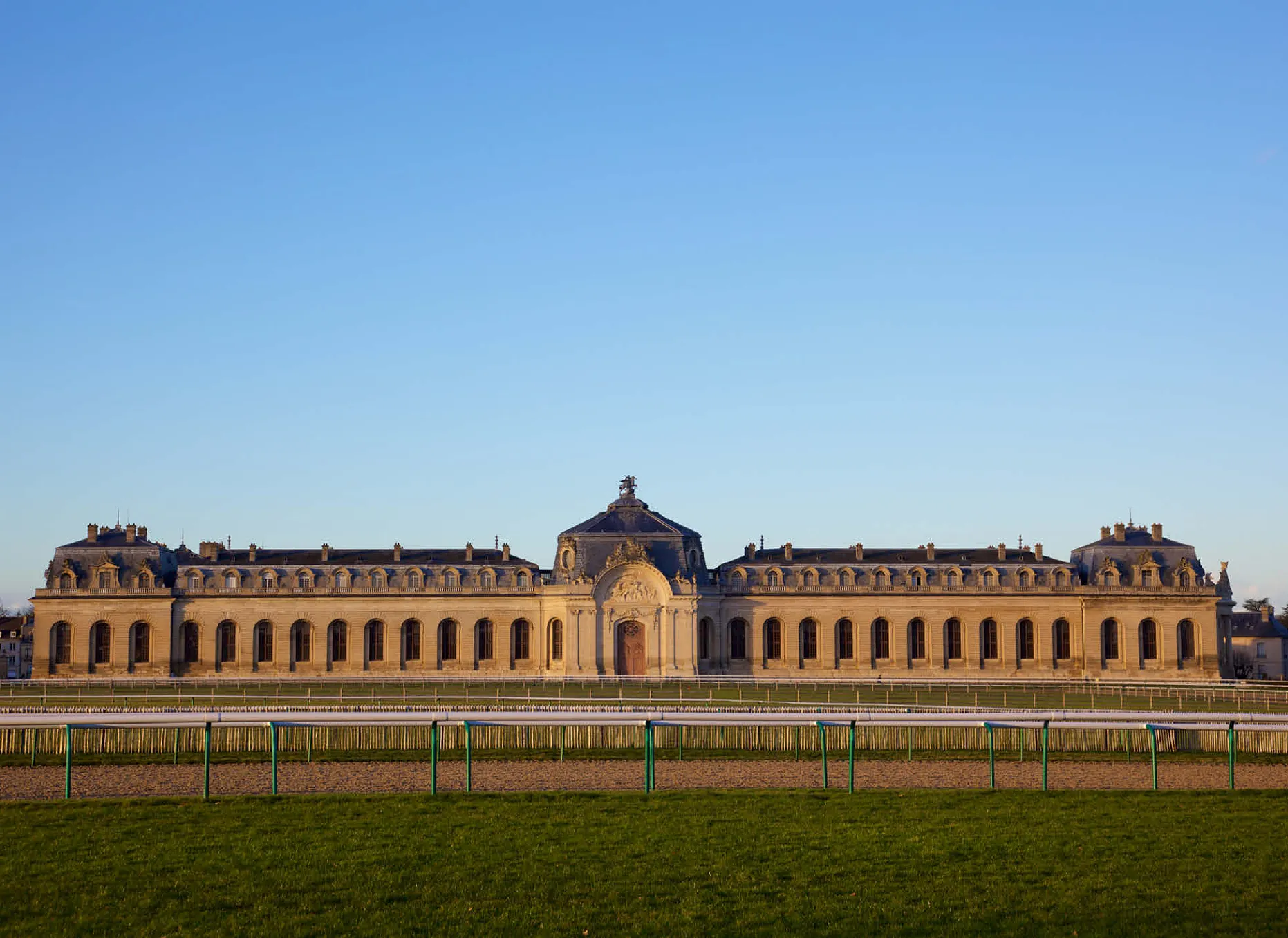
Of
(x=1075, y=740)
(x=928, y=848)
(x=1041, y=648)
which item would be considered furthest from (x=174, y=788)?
(x=1041, y=648)

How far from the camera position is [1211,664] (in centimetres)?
8294

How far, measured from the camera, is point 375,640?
8412 cm

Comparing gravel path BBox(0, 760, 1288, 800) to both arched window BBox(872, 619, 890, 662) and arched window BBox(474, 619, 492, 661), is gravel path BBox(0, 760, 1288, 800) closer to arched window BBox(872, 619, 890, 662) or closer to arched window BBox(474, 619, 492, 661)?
arched window BBox(872, 619, 890, 662)

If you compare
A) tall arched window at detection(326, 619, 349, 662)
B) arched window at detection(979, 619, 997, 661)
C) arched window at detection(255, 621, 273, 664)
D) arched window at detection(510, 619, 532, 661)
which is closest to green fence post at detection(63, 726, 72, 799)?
tall arched window at detection(326, 619, 349, 662)

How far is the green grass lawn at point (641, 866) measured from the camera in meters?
14.7

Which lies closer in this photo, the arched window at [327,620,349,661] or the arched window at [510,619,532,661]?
the arched window at [327,620,349,661]

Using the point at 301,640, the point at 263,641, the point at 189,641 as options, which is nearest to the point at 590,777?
the point at 301,640

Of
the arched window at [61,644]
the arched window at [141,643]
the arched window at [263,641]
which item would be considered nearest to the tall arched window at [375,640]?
the arched window at [263,641]

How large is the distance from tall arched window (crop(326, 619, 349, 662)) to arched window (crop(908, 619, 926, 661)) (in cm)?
3435

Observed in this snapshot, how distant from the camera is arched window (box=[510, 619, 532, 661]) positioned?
8450 centimetres

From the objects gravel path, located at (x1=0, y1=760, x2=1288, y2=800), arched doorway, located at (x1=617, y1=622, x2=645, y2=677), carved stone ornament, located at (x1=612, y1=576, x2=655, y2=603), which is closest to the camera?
gravel path, located at (x1=0, y1=760, x2=1288, y2=800)

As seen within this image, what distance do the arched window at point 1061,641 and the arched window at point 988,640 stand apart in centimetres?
346

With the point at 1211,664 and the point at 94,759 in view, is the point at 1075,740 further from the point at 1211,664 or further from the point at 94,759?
the point at 1211,664

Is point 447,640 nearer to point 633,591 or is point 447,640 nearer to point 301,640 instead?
point 301,640
